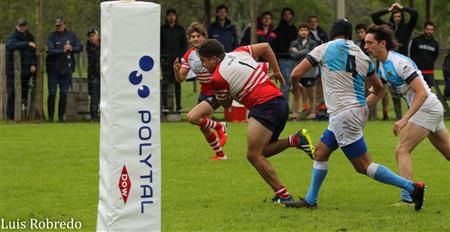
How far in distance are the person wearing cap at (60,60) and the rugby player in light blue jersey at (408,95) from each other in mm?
12963

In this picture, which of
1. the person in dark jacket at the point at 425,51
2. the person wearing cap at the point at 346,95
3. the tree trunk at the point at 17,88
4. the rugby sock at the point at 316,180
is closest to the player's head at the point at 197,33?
the person wearing cap at the point at 346,95

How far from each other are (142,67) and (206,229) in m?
3.73

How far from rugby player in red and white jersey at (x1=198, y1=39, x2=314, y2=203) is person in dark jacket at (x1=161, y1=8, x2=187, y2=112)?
12254 millimetres

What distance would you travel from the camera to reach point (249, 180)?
14297 mm

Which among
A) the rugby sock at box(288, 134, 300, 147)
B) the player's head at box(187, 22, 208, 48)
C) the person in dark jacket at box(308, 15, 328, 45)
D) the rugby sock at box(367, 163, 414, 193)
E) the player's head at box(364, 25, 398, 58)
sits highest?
the player's head at box(364, 25, 398, 58)

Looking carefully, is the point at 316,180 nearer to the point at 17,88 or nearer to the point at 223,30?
the point at 223,30

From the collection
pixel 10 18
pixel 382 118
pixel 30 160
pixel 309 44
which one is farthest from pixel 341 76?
pixel 10 18

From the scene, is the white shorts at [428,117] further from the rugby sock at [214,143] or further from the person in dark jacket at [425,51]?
the person in dark jacket at [425,51]

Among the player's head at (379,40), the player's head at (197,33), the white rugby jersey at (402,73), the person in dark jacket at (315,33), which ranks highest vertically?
the player's head at (379,40)

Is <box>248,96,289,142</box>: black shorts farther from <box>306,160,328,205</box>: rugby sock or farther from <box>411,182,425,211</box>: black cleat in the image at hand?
<box>411,182,425,211</box>: black cleat

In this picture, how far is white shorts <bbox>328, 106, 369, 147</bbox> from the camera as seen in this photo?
11398mm

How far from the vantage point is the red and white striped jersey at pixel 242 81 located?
1183cm

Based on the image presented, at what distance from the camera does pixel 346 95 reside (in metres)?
11.5

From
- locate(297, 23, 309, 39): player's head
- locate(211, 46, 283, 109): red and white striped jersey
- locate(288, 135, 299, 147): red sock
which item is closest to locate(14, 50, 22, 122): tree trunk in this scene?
locate(297, 23, 309, 39): player's head
